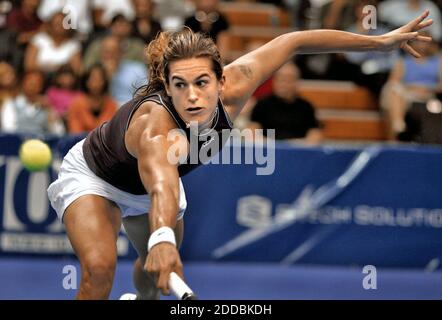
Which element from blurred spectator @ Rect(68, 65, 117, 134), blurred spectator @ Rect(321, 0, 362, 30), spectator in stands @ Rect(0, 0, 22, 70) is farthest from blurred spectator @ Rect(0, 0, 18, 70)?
blurred spectator @ Rect(321, 0, 362, 30)

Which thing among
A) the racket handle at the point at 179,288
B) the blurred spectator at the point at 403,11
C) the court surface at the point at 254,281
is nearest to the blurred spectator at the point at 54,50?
the court surface at the point at 254,281

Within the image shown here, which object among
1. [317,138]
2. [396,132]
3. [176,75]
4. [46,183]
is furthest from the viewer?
[396,132]

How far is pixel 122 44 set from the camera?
35.8 feet

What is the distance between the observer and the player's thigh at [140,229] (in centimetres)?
572

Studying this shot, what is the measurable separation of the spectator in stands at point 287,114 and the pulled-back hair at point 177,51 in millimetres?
4612

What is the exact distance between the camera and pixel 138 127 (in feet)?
15.6

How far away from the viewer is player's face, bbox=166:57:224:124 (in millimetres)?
4688

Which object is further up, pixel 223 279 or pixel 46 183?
pixel 46 183

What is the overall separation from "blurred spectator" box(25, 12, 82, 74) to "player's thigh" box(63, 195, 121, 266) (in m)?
5.67

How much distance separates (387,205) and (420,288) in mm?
1042

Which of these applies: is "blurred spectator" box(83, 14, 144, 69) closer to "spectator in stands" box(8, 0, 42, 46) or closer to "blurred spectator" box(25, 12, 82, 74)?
"blurred spectator" box(25, 12, 82, 74)

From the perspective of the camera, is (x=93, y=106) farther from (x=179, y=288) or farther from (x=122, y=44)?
(x=179, y=288)
